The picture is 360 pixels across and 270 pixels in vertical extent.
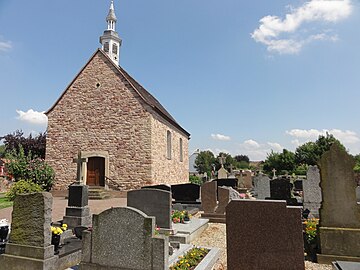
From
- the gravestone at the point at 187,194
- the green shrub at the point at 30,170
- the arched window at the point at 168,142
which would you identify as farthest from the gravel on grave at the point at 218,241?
the green shrub at the point at 30,170

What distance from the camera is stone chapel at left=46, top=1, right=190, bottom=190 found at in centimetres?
1516

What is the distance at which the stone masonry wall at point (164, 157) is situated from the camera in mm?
15562

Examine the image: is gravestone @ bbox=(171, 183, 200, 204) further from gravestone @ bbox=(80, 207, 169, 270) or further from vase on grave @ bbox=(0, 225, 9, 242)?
gravestone @ bbox=(80, 207, 169, 270)

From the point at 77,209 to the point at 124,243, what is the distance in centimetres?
423

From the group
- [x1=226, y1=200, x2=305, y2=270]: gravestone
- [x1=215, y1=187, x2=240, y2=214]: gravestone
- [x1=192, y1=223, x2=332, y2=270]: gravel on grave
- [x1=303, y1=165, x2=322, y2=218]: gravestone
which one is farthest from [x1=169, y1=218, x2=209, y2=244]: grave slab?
[x1=303, y1=165, x2=322, y2=218]: gravestone

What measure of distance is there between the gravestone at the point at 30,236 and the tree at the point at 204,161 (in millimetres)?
49704

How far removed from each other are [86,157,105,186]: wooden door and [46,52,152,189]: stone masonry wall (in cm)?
70

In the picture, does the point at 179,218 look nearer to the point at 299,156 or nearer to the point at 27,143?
the point at 27,143

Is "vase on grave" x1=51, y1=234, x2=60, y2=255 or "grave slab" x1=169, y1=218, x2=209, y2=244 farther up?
"vase on grave" x1=51, y1=234, x2=60, y2=255

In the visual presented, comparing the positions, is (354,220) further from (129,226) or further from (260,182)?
(260,182)

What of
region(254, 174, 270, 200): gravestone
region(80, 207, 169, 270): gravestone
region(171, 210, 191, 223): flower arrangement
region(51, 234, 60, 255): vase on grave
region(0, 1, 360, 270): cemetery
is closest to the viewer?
region(80, 207, 169, 270): gravestone

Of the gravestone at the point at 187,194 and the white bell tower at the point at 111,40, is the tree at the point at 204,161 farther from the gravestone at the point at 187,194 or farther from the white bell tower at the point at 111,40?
the gravestone at the point at 187,194

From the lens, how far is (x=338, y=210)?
15.1ft

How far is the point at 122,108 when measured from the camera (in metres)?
15.8
